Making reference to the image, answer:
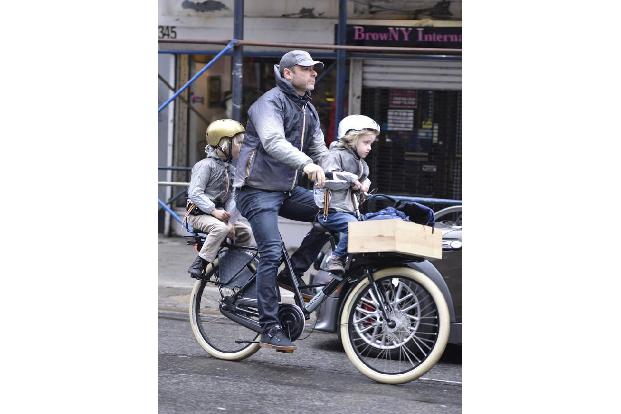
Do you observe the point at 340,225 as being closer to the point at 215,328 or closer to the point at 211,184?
the point at 211,184

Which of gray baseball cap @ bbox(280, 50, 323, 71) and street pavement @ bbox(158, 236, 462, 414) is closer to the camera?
street pavement @ bbox(158, 236, 462, 414)

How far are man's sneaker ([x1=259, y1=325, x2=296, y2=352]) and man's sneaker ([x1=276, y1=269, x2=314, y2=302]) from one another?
0.26 meters

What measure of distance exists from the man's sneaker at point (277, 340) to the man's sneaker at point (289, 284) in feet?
0.86

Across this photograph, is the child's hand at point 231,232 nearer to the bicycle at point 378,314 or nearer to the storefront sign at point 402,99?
the bicycle at point 378,314

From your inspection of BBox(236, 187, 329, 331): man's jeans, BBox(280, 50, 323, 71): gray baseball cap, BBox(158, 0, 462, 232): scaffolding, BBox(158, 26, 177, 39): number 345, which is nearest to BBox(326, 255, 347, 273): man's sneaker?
BBox(236, 187, 329, 331): man's jeans

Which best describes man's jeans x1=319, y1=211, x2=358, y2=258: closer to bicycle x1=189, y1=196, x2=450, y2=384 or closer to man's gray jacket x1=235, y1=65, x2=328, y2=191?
bicycle x1=189, y1=196, x2=450, y2=384

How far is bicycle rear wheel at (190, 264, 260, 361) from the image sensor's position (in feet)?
23.6

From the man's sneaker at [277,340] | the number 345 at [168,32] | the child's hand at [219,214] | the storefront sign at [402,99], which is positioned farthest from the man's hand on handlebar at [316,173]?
the number 345 at [168,32]

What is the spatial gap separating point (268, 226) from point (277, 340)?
26.1 inches

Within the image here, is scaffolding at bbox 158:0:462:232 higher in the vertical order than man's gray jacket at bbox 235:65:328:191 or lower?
higher

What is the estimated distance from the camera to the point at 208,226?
7.25 m
